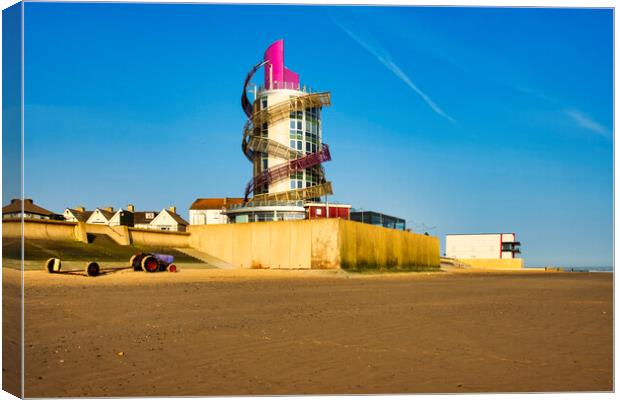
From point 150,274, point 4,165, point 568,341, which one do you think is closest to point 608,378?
point 568,341

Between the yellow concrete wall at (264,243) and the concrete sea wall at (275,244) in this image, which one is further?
the yellow concrete wall at (264,243)

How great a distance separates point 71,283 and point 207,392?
15.5 m

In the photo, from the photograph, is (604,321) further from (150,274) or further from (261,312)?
(150,274)

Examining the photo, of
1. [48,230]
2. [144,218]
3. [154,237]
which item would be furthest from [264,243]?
[144,218]

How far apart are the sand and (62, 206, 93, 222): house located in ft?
192

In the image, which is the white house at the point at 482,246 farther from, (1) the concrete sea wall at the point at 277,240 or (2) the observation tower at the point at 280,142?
(1) the concrete sea wall at the point at 277,240

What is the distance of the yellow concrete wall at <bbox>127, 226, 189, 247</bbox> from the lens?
39978mm

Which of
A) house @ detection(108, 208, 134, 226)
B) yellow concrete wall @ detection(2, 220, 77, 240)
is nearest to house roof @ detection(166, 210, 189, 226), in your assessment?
house @ detection(108, 208, 134, 226)

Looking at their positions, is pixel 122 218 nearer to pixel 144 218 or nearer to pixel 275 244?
pixel 144 218

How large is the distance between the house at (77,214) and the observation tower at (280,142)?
23.1 m

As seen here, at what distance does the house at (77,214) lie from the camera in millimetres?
68312

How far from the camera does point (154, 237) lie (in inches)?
1639

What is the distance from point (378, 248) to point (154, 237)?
15298 millimetres

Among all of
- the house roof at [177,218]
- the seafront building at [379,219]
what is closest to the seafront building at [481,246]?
the house roof at [177,218]
